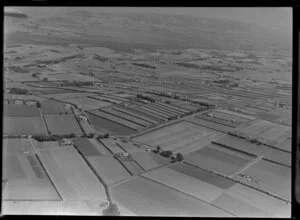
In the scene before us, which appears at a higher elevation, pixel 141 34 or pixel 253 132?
pixel 141 34

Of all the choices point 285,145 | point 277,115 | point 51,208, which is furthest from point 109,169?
point 277,115

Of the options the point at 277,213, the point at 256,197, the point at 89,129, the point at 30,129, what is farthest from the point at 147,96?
the point at 277,213

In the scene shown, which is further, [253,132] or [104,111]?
[104,111]

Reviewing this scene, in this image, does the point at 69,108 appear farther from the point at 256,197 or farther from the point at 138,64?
the point at 256,197

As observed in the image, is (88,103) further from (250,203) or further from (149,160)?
(250,203)

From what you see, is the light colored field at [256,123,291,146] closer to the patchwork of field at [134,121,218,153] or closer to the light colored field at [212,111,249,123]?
the light colored field at [212,111,249,123]

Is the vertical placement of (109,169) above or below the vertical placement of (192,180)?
above
